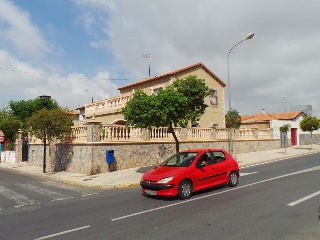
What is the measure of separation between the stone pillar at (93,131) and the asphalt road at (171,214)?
4837 mm

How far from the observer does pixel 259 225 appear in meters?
6.09

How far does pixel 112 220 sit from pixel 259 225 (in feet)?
11.2

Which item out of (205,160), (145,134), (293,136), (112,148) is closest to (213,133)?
(145,134)

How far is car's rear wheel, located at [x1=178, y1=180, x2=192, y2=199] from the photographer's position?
902cm

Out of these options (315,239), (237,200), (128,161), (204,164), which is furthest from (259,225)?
(128,161)

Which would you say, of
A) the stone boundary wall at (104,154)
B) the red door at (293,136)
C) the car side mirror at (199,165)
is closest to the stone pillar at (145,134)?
the stone boundary wall at (104,154)

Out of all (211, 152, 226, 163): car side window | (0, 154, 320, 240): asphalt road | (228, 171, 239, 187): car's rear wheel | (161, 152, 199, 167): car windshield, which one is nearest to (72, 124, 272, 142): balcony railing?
(0, 154, 320, 240): asphalt road

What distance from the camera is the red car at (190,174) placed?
29.5ft

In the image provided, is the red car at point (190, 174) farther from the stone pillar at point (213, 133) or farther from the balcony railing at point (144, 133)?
the stone pillar at point (213, 133)

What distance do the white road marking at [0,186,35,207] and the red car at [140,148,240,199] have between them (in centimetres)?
401

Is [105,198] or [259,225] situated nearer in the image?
[259,225]

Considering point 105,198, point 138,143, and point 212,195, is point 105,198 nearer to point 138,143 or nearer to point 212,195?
point 212,195

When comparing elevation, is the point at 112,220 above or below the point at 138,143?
below

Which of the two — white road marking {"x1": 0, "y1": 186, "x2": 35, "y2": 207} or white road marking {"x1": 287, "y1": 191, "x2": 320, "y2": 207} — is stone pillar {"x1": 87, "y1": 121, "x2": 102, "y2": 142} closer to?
white road marking {"x1": 0, "y1": 186, "x2": 35, "y2": 207}
